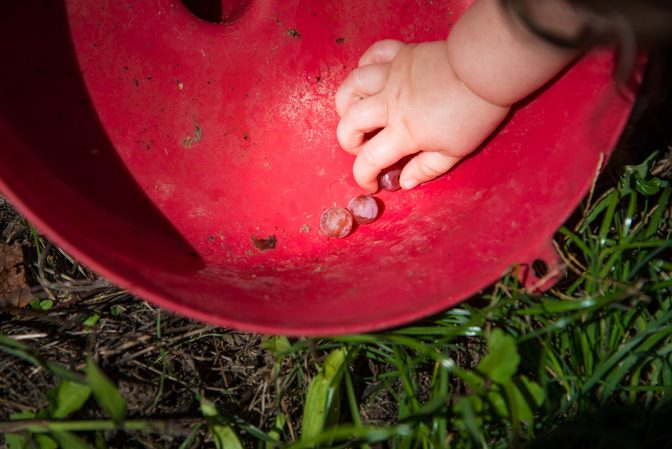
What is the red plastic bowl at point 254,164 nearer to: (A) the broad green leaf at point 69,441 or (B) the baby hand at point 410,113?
(B) the baby hand at point 410,113

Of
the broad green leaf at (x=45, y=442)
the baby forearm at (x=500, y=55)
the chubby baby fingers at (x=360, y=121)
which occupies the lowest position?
the broad green leaf at (x=45, y=442)

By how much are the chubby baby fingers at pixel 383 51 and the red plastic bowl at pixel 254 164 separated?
0.42ft

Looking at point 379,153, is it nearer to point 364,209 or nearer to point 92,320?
point 364,209

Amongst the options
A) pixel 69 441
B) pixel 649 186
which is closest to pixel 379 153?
pixel 649 186

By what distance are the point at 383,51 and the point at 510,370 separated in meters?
0.82

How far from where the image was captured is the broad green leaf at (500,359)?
3.32ft

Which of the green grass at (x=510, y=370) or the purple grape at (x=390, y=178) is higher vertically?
the purple grape at (x=390, y=178)

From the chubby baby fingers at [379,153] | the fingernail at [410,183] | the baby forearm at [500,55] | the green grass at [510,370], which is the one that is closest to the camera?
the baby forearm at [500,55]

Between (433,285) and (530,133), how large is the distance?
1.44 ft

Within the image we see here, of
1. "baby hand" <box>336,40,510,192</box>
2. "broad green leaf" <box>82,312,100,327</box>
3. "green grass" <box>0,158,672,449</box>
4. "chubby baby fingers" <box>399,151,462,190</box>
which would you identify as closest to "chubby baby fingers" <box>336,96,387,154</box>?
"baby hand" <box>336,40,510,192</box>

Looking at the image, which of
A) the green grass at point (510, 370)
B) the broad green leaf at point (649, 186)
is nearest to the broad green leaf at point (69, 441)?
the green grass at point (510, 370)

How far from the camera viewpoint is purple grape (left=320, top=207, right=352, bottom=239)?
1.30 m

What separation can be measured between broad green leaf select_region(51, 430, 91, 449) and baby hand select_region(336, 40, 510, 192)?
84cm

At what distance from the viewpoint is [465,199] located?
118cm
